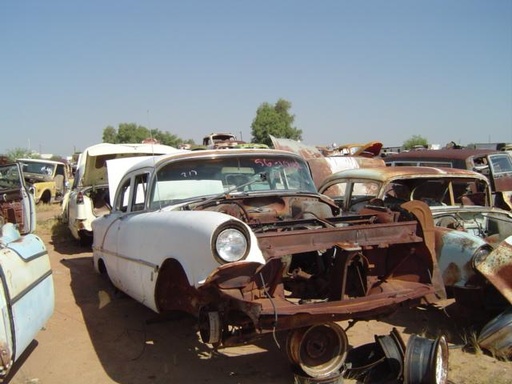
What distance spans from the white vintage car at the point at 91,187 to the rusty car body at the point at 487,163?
20.0 ft

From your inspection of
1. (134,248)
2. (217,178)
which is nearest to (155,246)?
(134,248)

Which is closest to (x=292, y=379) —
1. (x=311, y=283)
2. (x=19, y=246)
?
(x=311, y=283)

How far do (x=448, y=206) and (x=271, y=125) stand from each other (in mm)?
44922

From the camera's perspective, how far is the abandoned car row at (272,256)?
321cm

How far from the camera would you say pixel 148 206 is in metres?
4.70

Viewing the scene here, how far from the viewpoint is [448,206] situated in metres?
6.33

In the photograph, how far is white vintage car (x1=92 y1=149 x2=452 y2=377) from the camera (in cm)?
316

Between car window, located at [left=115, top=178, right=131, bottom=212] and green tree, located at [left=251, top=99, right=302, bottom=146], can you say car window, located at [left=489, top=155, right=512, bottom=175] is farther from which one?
green tree, located at [left=251, top=99, right=302, bottom=146]

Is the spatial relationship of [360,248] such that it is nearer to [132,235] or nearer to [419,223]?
[419,223]

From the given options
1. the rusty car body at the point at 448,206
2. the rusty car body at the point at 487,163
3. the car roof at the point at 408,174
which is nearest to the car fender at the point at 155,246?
the rusty car body at the point at 448,206

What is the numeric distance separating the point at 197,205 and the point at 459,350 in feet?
8.97

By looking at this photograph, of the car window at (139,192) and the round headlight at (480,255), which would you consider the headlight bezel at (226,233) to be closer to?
the car window at (139,192)

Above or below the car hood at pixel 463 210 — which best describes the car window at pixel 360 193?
above

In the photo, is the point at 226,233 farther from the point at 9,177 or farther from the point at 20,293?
the point at 9,177
